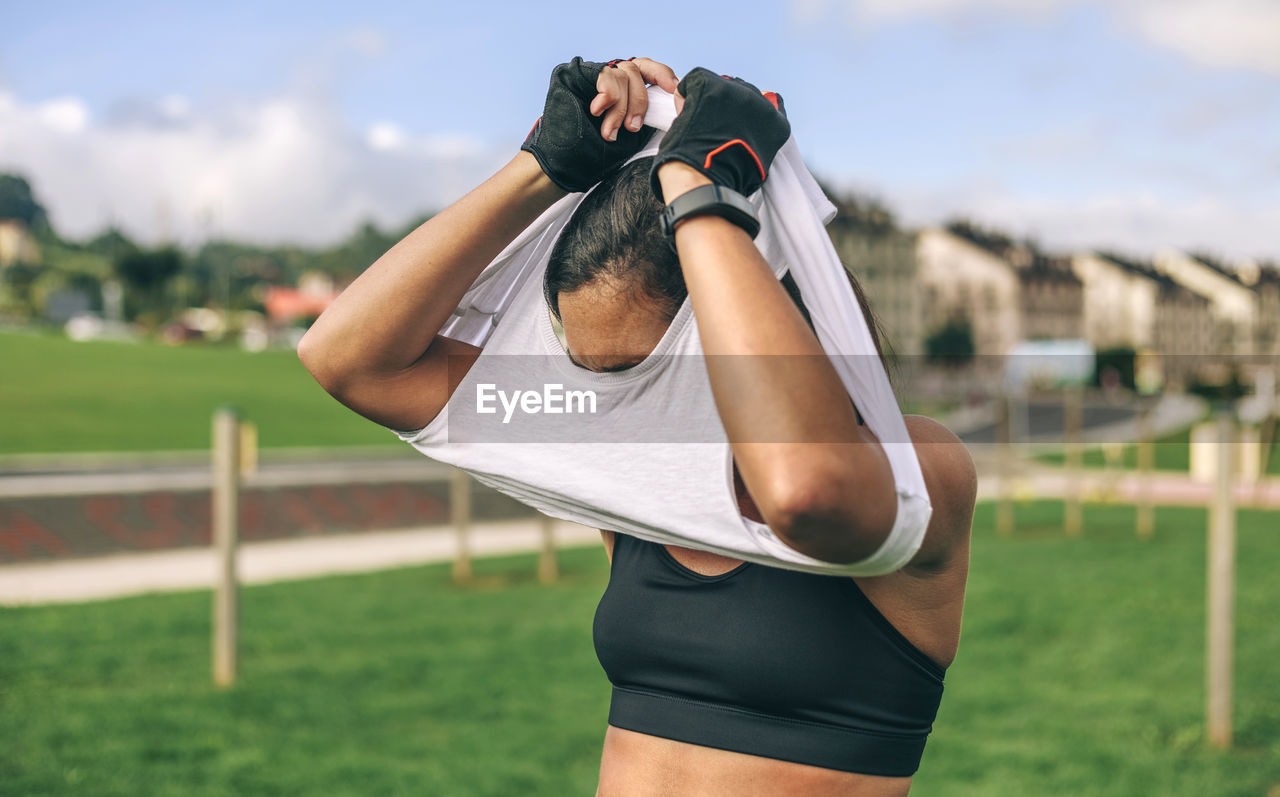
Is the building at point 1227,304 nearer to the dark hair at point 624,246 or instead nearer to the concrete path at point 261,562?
the concrete path at point 261,562

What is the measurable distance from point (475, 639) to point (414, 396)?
20.8 feet

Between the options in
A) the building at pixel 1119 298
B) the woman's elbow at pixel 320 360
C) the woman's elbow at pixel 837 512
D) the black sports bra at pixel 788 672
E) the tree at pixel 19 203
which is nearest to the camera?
the woman's elbow at pixel 837 512

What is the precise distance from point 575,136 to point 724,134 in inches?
9.2

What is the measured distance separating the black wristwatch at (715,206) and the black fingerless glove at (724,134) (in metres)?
0.02

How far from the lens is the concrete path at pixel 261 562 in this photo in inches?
381

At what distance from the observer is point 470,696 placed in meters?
6.25

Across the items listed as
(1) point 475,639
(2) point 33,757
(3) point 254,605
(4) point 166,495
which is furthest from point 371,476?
(2) point 33,757

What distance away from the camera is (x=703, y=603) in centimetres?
137

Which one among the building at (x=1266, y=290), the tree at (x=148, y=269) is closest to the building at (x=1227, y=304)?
the building at (x=1266, y=290)

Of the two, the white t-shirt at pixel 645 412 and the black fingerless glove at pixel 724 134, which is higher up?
the black fingerless glove at pixel 724 134

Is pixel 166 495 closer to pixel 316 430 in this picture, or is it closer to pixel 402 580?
pixel 402 580

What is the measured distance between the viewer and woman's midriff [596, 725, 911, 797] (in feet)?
4.34

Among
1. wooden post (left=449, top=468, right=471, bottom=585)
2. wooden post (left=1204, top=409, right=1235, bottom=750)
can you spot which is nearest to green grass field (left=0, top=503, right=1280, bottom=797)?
wooden post (left=1204, top=409, right=1235, bottom=750)

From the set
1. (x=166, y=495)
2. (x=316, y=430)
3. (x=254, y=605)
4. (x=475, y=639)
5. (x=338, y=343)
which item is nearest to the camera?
(x=338, y=343)
